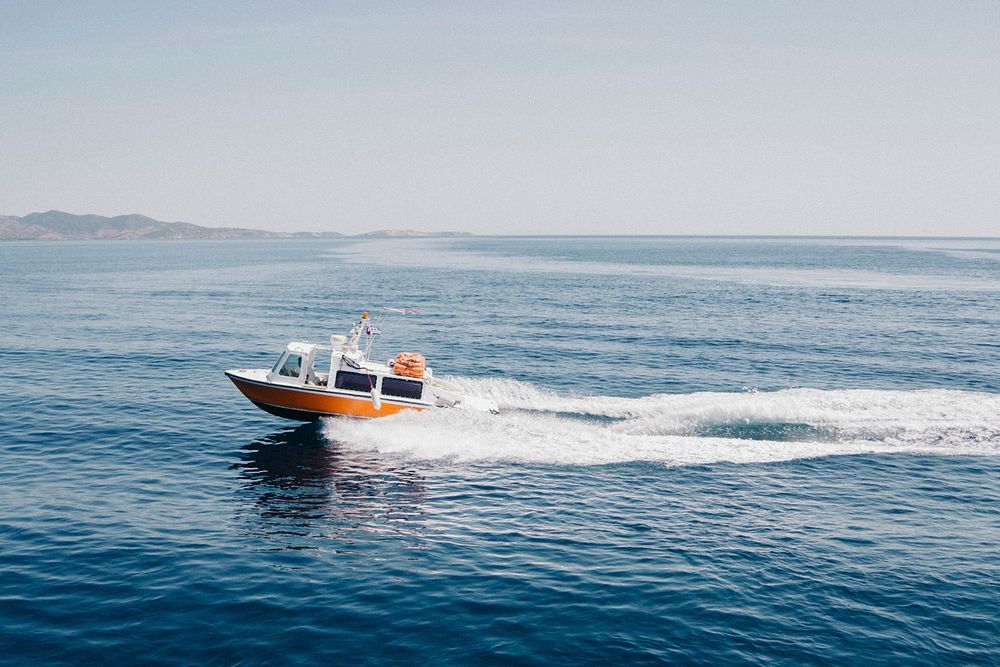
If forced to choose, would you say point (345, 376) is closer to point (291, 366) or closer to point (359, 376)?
point (359, 376)

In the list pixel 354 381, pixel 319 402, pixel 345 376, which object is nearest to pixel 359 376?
pixel 354 381

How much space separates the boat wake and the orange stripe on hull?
49cm

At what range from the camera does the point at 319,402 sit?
1318 inches

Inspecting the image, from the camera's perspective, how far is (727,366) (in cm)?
4806

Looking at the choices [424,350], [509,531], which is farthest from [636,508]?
[424,350]

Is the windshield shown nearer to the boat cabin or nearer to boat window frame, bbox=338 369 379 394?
the boat cabin

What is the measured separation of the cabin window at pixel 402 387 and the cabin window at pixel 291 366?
13.2 feet

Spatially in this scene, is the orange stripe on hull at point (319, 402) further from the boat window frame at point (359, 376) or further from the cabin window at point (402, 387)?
the cabin window at point (402, 387)

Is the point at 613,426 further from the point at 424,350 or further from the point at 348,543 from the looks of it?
the point at 424,350

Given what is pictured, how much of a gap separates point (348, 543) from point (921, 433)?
25.6 m

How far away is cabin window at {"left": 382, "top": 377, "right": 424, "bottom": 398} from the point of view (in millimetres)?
33406

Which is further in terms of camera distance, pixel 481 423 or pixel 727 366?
pixel 727 366

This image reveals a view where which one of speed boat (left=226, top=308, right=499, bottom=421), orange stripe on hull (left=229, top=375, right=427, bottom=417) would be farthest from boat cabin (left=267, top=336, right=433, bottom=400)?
orange stripe on hull (left=229, top=375, right=427, bottom=417)

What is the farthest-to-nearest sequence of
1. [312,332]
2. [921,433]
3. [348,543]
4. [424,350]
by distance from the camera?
[312,332] → [424,350] → [921,433] → [348,543]
